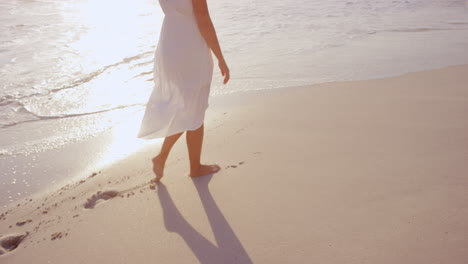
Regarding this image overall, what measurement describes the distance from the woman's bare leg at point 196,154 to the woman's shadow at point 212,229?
18 cm

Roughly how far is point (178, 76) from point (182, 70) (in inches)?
2.0

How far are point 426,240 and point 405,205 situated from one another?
31cm

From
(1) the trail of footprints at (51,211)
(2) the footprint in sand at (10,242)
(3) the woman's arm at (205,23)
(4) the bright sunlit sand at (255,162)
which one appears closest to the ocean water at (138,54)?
(4) the bright sunlit sand at (255,162)

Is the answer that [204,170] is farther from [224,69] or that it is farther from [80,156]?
[80,156]

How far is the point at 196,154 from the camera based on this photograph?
2.86 metres

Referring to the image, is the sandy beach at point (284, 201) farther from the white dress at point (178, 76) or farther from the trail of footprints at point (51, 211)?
the white dress at point (178, 76)

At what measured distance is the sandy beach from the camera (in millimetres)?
2020

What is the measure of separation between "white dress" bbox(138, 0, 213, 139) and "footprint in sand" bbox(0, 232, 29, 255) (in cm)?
97

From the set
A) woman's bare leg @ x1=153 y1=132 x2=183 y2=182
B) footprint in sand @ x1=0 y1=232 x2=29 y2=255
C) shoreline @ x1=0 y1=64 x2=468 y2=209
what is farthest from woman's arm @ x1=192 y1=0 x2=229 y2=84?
footprint in sand @ x1=0 y1=232 x2=29 y2=255

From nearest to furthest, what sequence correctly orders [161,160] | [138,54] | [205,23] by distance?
[205,23] < [161,160] < [138,54]

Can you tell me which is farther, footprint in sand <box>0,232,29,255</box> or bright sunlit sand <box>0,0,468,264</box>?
footprint in sand <box>0,232,29,255</box>

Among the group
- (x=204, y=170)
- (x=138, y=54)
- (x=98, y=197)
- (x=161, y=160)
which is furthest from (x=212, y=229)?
(x=138, y=54)

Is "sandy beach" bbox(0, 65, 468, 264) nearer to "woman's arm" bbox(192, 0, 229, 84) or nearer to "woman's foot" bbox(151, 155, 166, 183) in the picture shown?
"woman's foot" bbox(151, 155, 166, 183)

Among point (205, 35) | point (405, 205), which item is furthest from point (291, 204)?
point (205, 35)
